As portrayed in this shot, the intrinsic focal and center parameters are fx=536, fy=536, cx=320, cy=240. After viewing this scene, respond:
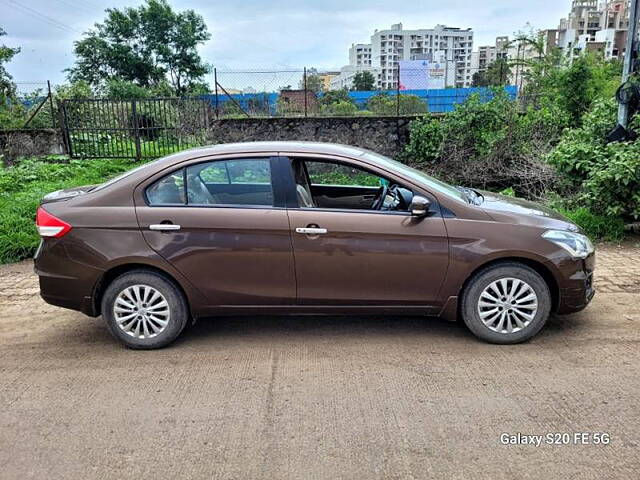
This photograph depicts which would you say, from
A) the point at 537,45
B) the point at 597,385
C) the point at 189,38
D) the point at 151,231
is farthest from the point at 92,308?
the point at 189,38

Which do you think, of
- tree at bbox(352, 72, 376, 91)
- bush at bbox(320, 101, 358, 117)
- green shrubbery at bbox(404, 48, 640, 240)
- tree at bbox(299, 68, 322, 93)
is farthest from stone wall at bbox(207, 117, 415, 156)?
tree at bbox(352, 72, 376, 91)

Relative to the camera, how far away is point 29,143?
15492 mm

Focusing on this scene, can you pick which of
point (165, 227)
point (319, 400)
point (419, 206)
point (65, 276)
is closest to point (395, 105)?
point (419, 206)

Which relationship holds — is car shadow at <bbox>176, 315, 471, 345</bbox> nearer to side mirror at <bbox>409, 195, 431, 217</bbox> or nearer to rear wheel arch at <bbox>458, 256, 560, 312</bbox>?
rear wheel arch at <bbox>458, 256, 560, 312</bbox>

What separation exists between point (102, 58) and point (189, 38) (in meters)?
8.28

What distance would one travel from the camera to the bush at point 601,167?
23.7 ft

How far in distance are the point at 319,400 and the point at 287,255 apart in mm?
1181

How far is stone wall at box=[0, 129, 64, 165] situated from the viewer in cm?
1533

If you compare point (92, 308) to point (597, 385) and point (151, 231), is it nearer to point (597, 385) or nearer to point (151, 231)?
point (151, 231)

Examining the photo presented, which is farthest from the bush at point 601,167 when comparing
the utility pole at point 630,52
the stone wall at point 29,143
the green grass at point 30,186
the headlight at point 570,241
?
the stone wall at point 29,143

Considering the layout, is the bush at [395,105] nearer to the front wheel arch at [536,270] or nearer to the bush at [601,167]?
the bush at [601,167]

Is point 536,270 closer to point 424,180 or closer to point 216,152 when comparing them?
point 424,180

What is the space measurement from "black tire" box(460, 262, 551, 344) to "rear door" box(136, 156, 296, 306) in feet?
4.67

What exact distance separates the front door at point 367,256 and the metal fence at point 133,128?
11.8 metres
